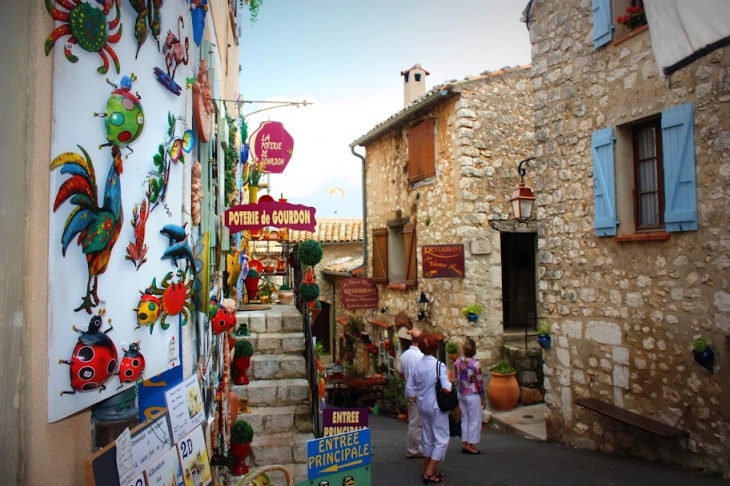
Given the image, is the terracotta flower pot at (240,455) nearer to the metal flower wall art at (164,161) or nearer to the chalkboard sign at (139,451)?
the chalkboard sign at (139,451)

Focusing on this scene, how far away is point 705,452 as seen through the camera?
18.4ft

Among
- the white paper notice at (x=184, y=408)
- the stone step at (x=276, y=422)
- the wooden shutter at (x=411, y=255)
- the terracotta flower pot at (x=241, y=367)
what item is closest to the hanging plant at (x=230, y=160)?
the terracotta flower pot at (x=241, y=367)

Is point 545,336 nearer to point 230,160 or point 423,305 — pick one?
point 423,305

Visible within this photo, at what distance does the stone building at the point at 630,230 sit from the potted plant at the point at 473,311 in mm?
2792

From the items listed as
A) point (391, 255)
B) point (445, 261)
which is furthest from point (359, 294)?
point (445, 261)

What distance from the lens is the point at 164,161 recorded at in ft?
9.46

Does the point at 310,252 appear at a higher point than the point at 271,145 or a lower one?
lower

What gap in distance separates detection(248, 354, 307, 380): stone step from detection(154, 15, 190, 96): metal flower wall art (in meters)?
5.13

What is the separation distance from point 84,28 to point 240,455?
186 inches

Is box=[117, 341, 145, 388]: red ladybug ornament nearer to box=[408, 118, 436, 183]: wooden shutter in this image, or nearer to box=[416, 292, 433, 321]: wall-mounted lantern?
box=[416, 292, 433, 321]: wall-mounted lantern

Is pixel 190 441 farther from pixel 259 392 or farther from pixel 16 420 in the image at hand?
pixel 259 392

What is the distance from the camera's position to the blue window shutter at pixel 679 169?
5688 mm

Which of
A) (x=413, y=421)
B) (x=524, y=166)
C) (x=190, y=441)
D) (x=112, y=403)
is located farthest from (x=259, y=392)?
(x=524, y=166)

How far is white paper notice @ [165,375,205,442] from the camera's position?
2.75 metres
